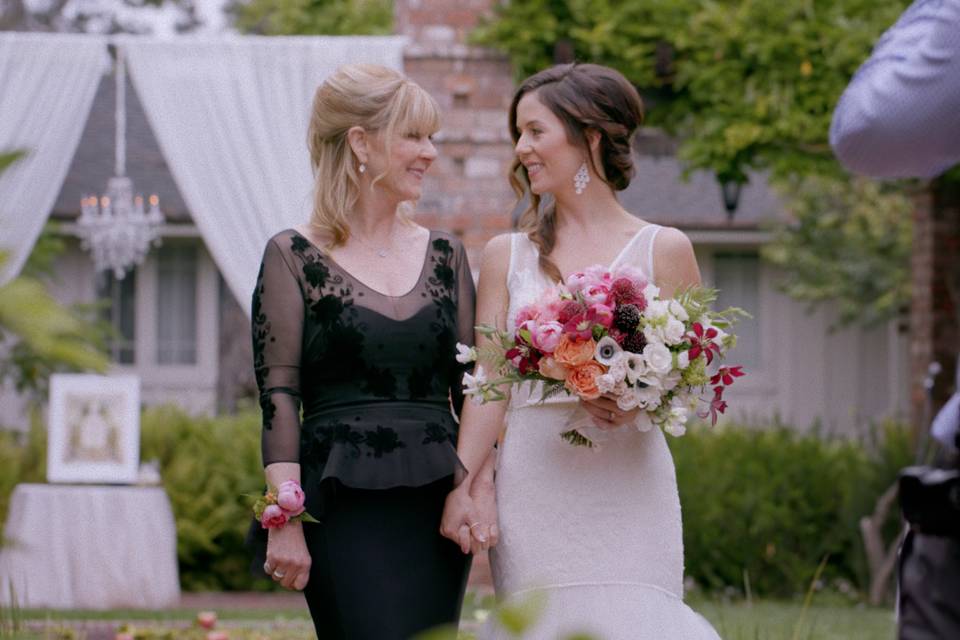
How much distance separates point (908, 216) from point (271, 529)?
1923cm

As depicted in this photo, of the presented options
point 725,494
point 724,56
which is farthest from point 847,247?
point 724,56

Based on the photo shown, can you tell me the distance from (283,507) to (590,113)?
1250 millimetres

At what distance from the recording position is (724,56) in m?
10.6

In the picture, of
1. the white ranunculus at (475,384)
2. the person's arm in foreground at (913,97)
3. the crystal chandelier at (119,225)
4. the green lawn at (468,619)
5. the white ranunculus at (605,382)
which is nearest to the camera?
the person's arm in foreground at (913,97)

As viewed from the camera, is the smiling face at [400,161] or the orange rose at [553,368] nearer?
the orange rose at [553,368]

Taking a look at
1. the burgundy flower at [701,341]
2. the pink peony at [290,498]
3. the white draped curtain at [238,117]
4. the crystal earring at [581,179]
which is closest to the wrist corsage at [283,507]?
the pink peony at [290,498]

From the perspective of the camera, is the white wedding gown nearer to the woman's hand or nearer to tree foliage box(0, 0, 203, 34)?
the woman's hand

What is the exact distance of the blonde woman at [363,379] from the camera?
376 centimetres

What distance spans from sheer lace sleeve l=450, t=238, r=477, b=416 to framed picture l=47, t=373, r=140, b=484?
23.1ft

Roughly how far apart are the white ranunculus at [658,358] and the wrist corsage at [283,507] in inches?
33.7

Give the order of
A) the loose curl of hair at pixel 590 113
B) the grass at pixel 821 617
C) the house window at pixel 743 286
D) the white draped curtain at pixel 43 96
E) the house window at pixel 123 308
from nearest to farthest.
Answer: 1. the loose curl of hair at pixel 590 113
2. the grass at pixel 821 617
3. the white draped curtain at pixel 43 96
4. the house window at pixel 123 308
5. the house window at pixel 743 286

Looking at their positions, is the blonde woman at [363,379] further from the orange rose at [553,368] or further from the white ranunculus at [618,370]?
the white ranunculus at [618,370]

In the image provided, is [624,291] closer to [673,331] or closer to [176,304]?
[673,331]

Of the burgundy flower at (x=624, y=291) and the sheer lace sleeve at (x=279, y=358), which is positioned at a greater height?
the burgundy flower at (x=624, y=291)
